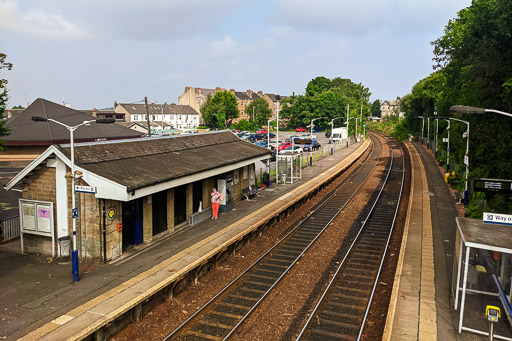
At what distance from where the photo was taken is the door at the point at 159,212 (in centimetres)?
1789

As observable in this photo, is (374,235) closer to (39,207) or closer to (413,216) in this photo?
(413,216)

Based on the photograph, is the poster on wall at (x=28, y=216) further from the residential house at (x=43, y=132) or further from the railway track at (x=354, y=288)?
the residential house at (x=43, y=132)

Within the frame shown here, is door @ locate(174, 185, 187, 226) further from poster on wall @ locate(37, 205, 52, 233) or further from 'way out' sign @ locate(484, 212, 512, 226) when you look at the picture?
'way out' sign @ locate(484, 212, 512, 226)

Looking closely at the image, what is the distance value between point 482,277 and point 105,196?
1335cm

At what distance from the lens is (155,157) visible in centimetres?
1955

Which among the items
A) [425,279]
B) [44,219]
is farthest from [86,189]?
[425,279]

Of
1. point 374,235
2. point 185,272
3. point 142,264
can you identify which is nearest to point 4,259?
point 142,264

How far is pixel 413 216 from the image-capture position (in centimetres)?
2342

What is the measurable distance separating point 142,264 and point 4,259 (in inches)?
225

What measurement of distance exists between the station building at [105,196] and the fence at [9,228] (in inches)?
94.2

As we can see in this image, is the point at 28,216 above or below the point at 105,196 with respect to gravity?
below

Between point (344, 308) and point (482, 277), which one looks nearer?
point (344, 308)

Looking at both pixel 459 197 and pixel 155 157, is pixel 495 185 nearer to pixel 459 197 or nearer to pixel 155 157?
pixel 155 157

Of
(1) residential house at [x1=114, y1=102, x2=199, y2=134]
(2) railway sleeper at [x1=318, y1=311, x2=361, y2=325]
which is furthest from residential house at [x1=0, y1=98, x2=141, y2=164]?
(1) residential house at [x1=114, y1=102, x2=199, y2=134]
